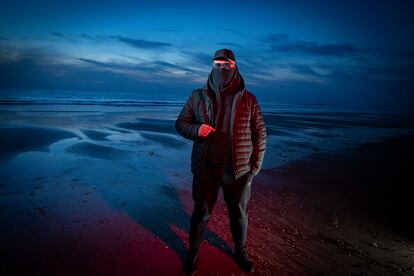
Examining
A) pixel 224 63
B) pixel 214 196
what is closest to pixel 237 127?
pixel 224 63

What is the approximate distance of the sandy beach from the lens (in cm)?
351

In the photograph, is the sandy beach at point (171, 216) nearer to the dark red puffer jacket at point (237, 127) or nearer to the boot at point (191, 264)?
the boot at point (191, 264)

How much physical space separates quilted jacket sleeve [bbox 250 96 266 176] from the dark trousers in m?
0.19

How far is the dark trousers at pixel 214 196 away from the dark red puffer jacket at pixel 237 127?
11 cm

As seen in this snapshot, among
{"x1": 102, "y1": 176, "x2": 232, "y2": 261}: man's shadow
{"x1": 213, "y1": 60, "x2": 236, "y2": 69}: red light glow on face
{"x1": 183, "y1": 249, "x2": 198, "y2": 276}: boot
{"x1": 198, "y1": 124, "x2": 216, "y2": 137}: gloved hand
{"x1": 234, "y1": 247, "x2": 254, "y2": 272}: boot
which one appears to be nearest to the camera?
{"x1": 198, "y1": 124, "x2": 216, "y2": 137}: gloved hand

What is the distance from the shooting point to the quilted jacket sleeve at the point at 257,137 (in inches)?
130

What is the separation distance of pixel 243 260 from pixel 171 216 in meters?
1.66

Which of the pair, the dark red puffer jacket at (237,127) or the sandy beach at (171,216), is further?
the sandy beach at (171,216)

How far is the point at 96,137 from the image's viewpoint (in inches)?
452

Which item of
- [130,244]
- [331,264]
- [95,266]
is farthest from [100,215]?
[331,264]

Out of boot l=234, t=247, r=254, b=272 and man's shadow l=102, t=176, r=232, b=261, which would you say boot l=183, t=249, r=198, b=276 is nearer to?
man's shadow l=102, t=176, r=232, b=261

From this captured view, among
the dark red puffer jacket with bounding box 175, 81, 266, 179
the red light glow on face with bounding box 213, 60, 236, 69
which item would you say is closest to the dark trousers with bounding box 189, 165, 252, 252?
the dark red puffer jacket with bounding box 175, 81, 266, 179

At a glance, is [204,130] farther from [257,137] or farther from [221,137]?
[257,137]

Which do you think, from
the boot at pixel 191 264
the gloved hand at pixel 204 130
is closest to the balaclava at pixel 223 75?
the gloved hand at pixel 204 130
